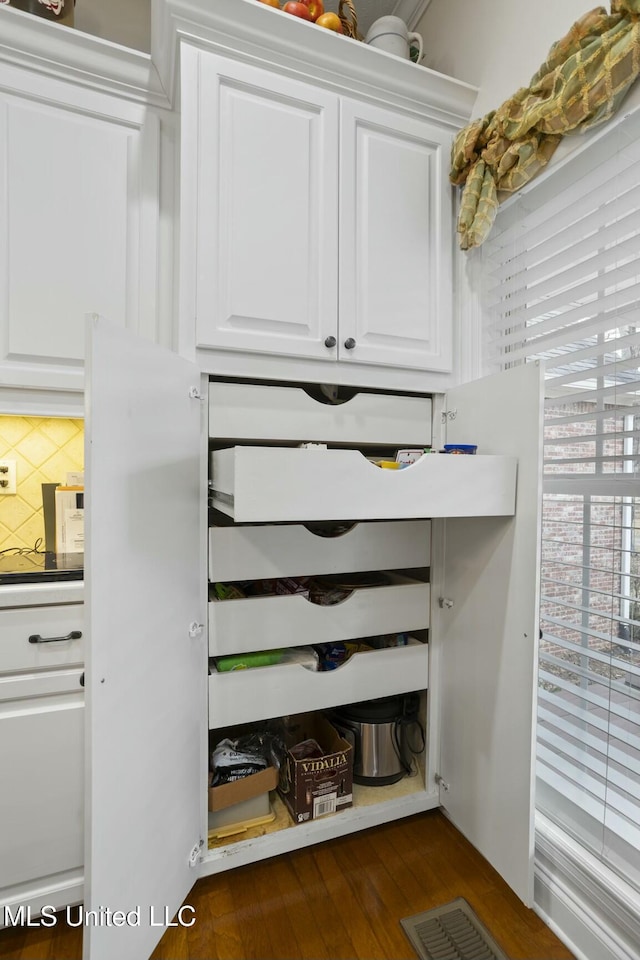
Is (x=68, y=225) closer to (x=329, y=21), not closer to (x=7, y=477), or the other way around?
(x=7, y=477)

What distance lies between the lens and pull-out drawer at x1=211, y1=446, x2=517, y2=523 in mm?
931

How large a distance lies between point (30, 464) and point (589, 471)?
1.62 meters

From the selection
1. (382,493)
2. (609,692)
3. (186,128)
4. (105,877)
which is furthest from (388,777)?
(186,128)

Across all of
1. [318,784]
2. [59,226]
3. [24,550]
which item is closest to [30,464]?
[24,550]

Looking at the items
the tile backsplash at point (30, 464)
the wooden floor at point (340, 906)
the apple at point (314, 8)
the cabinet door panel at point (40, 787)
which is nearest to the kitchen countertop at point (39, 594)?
the cabinet door panel at point (40, 787)

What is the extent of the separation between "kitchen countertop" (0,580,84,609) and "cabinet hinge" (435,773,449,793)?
1198 mm

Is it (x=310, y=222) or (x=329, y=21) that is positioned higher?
(x=329, y=21)

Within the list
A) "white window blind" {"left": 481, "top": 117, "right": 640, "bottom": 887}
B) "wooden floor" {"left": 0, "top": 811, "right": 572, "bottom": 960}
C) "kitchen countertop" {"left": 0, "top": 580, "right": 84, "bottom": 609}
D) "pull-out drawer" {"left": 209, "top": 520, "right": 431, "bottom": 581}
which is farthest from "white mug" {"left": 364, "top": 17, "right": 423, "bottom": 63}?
"wooden floor" {"left": 0, "top": 811, "right": 572, "bottom": 960}

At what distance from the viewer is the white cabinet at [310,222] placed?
1.17 metres

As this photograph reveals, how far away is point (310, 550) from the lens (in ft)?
4.38

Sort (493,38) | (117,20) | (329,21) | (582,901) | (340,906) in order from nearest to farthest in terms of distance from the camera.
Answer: (582,901) < (340,906) < (329,21) < (493,38) < (117,20)

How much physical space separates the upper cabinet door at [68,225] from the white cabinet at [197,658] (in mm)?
429

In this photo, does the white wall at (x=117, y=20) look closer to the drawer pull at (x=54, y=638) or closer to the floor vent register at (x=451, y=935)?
the drawer pull at (x=54, y=638)

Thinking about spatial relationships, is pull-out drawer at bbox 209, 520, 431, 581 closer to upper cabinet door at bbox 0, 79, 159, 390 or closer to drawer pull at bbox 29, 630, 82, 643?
drawer pull at bbox 29, 630, 82, 643
